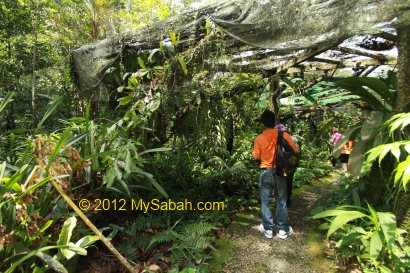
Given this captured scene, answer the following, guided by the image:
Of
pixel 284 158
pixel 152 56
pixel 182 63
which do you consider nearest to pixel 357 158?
pixel 284 158

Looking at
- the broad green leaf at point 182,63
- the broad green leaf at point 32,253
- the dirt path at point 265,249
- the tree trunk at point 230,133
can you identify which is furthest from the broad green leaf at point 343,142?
the broad green leaf at point 32,253

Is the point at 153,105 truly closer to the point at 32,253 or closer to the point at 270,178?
the point at 270,178

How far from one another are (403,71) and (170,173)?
10.8 feet

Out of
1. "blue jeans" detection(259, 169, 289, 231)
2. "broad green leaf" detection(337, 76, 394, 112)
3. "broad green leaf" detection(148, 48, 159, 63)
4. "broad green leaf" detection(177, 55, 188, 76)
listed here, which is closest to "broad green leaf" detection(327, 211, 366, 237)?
"blue jeans" detection(259, 169, 289, 231)

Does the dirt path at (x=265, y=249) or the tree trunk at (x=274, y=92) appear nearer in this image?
the dirt path at (x=265, y=249)

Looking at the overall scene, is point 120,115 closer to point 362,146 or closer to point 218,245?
point 218,245

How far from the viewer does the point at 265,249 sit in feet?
A: 9.41

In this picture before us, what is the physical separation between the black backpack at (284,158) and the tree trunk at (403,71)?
1.06 metres

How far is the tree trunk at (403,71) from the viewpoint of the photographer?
221 cm

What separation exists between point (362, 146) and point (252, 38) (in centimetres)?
151

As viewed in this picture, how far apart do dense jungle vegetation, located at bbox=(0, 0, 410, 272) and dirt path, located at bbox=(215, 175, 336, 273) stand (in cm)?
24

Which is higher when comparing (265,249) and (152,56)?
(152,56)

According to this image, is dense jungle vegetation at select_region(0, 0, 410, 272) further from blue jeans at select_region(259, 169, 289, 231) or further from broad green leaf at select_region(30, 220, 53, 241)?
blue jeans at select_region(259, 169, 289, 231)

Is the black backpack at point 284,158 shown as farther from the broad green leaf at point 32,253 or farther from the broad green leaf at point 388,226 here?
the broad green leaf at point 32,253
